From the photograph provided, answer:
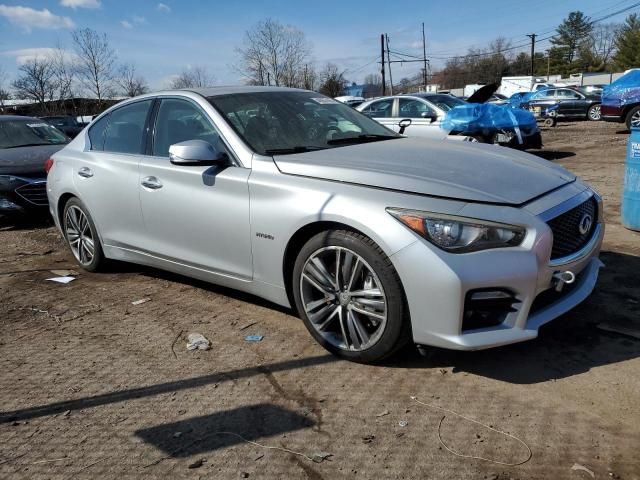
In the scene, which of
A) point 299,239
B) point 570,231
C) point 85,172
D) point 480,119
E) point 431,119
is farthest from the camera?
point 431,119

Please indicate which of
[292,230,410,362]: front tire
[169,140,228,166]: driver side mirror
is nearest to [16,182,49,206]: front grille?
[169,140,228,166]: driver side mirror

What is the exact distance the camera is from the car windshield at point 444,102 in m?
11.6

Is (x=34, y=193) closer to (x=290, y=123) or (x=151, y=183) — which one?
(x=151, y=183)

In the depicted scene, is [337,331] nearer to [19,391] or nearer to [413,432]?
[413,432]

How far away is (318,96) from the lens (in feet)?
15.1

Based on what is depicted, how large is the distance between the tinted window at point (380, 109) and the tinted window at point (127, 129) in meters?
7.77

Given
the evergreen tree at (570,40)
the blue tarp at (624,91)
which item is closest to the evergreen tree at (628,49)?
the evergreen tree at (570,40)

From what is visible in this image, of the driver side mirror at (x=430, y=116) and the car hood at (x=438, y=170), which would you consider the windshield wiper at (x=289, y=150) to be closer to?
the car hood at (x=438, y=170)

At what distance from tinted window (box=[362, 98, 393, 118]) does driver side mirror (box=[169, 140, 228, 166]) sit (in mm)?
8644

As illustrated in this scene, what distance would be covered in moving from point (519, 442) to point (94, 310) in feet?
10.8

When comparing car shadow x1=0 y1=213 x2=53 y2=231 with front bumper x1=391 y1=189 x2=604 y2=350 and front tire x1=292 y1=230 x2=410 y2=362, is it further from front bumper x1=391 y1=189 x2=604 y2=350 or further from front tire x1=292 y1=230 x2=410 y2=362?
front bumper x1=391 y1=189 x2=604 y2=350

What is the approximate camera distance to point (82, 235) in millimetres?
5090

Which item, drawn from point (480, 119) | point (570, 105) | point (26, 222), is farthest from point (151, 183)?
point (570, 105)

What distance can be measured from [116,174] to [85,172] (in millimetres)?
555
